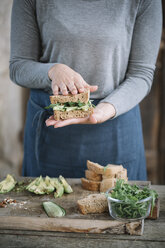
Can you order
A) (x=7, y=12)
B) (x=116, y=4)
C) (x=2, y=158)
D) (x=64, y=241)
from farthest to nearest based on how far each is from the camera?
(x=2, y=158) < (x=7, y=12) < (x=116, y=4) < (x=64, y=241)

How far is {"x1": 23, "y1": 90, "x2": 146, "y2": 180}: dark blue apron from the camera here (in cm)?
294

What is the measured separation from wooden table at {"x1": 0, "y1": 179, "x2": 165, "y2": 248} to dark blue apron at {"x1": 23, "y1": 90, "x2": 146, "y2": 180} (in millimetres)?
1128

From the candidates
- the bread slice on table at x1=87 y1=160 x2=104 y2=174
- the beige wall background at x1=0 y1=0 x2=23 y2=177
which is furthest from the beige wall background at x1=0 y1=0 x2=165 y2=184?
the bread slice on table at x1=87 y1=160 x2=104 y2=174

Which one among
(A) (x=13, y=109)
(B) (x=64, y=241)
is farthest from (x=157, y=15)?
(A) (x=13, y=109)

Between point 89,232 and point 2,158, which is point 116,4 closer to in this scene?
point 89,232

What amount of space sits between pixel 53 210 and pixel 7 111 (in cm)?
315

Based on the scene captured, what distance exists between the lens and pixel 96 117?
2.50m

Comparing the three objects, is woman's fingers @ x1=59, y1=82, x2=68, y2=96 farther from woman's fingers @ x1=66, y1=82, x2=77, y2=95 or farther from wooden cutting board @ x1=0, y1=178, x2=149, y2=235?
wooden cutting board @ x1=0, y1=178, x2=149, y2=235

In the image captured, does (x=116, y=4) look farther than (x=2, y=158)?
No

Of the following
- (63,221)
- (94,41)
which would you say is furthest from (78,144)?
(63,221)

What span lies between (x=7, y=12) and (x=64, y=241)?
3715 millimetres

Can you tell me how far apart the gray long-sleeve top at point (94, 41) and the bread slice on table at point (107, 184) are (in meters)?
0.65

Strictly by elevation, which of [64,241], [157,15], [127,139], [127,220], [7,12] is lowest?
[64,241]

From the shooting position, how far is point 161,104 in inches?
209
